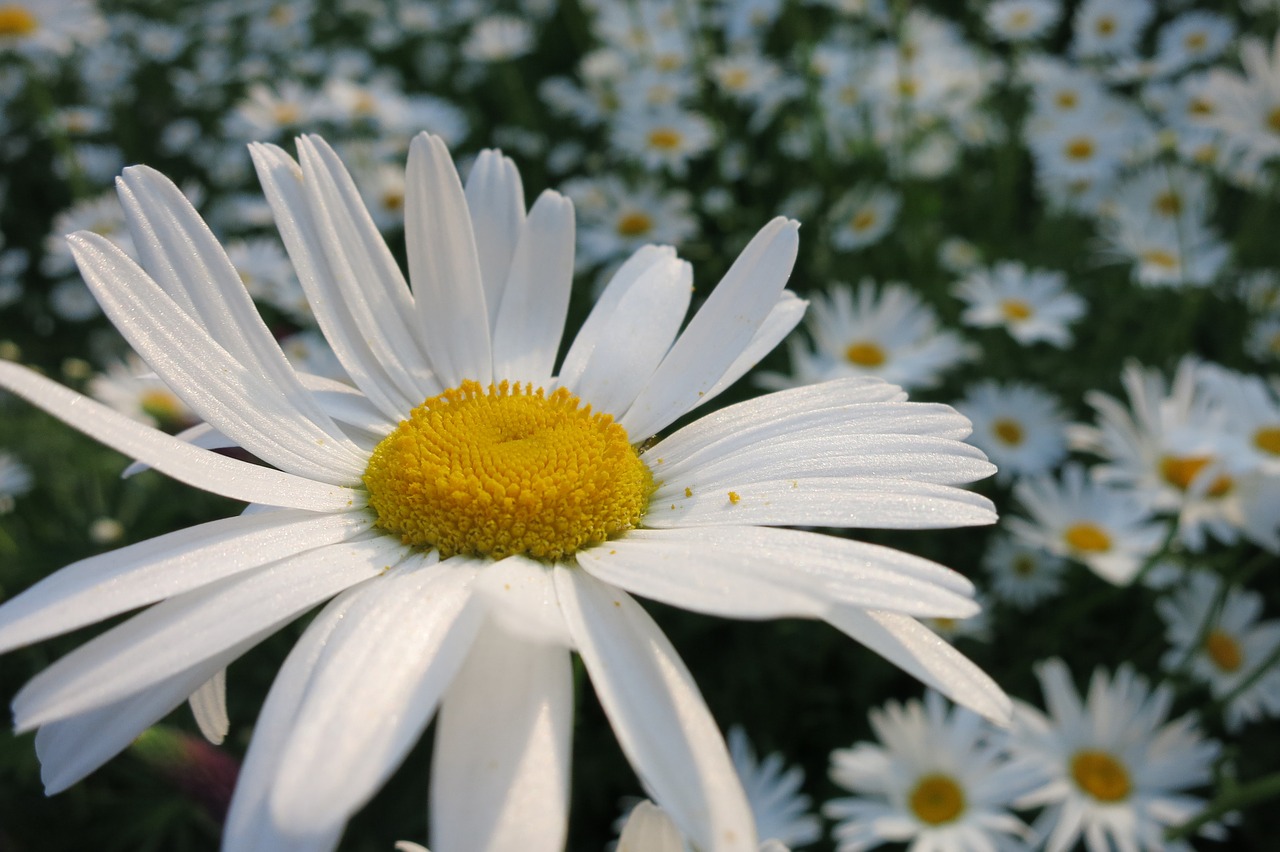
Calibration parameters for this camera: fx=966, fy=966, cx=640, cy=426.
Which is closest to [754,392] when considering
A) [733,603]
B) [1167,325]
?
[1167,325]

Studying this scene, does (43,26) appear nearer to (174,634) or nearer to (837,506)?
(174,634)

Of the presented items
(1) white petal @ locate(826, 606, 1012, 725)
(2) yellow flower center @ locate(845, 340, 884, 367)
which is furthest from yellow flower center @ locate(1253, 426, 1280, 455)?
(1) white petal @ locate(826, 606, 1012, 725)

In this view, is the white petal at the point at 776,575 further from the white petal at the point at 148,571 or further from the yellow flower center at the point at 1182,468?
the yellow flower center at the point at 1182,468

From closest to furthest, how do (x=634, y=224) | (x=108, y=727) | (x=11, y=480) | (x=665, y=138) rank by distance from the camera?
1. (x=108, y=727)
2. (x=11, y=480)
3. (x=634, y=224)
4. (x=665, y=138)

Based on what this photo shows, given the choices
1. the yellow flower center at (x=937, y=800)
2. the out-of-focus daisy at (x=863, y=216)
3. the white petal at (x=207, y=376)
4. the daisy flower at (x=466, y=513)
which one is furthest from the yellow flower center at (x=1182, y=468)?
the white petal at (x=207, y=376)

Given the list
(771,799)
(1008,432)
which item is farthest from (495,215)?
(1008,432)

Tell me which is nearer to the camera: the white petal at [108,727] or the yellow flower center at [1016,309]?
the white petal at [108,727]

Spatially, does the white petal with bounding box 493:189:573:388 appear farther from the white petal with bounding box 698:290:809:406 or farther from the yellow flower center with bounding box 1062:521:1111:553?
the yellow flower center with bounding box 1062:521:1111:553
